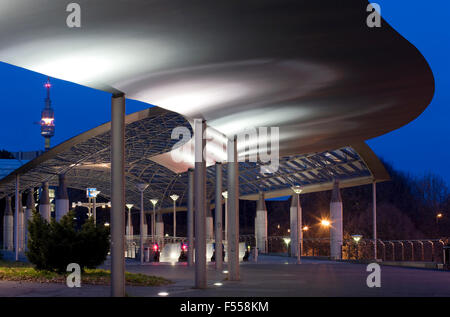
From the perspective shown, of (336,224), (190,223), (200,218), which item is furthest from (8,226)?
(200,218)

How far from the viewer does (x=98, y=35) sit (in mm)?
10719

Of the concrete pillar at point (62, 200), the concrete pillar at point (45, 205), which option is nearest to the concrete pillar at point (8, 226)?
the concrete pillar at point (45, 205)

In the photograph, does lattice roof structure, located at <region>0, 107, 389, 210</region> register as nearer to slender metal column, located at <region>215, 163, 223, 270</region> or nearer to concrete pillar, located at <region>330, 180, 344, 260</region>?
concrete pillar, located at <region>330, 180, 344, 260</region>

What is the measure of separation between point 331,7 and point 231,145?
11.6 metres

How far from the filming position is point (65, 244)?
20625mm

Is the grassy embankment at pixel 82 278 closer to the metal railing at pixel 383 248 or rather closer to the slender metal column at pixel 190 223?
the slender metal column at pixel 190 223

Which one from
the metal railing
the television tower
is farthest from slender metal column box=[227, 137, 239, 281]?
the television tower

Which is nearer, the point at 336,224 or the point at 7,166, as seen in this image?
the point at 336,224

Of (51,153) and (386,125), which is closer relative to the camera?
(386,125)

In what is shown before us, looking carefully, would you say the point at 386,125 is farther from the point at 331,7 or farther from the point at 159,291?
the point at 331,7

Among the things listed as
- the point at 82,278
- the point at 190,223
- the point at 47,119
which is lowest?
the point at 82,278

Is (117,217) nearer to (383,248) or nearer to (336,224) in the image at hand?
(383,248)

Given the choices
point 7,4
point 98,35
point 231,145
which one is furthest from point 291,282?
point 7,4

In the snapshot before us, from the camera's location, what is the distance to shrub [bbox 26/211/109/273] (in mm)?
20672
